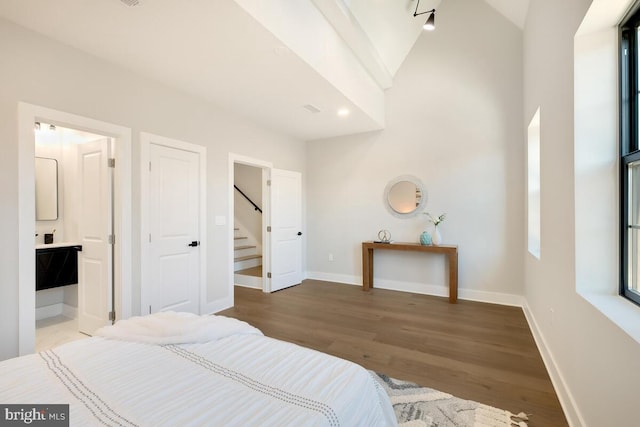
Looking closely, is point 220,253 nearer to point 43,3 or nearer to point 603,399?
point 43,3

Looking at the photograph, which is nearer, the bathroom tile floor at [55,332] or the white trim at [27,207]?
the white trim at [27,207]

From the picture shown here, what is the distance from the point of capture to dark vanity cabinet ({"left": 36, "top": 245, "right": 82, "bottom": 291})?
318 cm

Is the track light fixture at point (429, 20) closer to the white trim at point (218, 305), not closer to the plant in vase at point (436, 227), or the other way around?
the plant in vase at point (436, 227)

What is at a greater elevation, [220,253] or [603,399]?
[220,253]

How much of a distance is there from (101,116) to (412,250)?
406cm

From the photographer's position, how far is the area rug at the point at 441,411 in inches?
67.4

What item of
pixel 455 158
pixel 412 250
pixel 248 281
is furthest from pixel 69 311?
pixel 455 158

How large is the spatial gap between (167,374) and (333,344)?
1.84m

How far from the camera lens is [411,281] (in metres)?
4.64

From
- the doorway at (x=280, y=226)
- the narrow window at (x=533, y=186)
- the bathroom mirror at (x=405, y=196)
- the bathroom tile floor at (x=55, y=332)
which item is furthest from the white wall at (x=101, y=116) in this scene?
the narrow window at (x=533, y=186)

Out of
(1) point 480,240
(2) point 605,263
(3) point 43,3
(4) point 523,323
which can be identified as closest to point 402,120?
(1) point 480,240

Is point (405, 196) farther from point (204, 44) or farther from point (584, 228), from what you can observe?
point (204, 44)

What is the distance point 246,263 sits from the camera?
5.81 m
